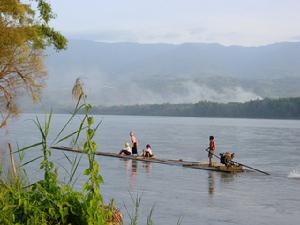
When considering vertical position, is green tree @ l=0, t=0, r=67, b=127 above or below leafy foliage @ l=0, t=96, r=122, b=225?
above

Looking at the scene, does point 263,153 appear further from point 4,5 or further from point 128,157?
point 4,5

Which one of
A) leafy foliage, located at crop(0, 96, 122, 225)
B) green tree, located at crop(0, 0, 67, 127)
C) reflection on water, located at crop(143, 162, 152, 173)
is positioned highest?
green tree, located at crop(0, 0, 67, 127)

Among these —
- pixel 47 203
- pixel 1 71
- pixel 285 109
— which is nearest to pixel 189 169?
pixel 1 71

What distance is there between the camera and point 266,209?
20.3 metres

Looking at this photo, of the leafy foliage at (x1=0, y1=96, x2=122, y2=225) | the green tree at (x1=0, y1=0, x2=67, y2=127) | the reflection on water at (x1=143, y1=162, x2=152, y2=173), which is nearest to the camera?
the leafy foliage at (x1=0, y1=96, x2=122, y2=225)

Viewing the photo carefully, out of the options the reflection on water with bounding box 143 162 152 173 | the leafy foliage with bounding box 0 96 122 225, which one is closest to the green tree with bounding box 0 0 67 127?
the reflection on water with bounding box 143 162 152 173

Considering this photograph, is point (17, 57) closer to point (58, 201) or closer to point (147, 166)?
point (147, 166)

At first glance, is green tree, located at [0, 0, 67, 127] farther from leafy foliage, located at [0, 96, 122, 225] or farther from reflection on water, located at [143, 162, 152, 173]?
leafy foliage, located at [0, 96, 122, 225]

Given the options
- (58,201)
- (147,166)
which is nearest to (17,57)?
(147,166)

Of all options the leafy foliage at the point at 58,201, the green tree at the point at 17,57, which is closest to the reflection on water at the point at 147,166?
the green tree at the point at 17,57

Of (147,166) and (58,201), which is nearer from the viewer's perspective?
(58,201)

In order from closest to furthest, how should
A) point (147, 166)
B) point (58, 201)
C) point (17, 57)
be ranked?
point (58, 201) < point (17, 57) < point (147, 166)

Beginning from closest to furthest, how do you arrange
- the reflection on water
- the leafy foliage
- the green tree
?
1. the leafy foliage
2. the green tree
3. the reflection on water

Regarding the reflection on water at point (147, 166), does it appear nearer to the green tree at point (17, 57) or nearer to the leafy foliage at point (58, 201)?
the green tree at point (17, 57)
